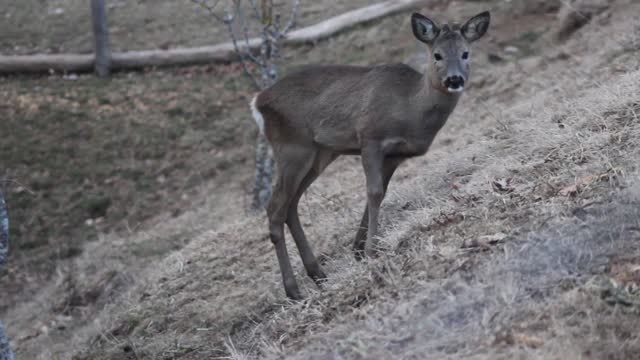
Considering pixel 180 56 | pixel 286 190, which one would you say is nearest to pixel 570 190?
pixel 286 190

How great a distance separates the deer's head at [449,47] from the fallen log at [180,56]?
39.1 ft

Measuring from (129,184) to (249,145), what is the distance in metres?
2.14

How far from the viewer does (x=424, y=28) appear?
263 inches

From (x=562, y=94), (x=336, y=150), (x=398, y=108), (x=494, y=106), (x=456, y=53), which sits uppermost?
(x=456, y=53)

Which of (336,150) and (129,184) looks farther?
(129,184)

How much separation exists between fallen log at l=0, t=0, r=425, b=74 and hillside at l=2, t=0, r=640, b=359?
5.76 metres

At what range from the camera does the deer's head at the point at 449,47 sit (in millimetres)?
6324

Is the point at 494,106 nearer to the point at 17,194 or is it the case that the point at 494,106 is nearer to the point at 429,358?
the point at 17,194

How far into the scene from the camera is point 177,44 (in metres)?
20.1

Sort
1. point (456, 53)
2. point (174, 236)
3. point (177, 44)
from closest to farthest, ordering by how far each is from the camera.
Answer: point (456, 53) < point (174, 236) < point (177, 44)

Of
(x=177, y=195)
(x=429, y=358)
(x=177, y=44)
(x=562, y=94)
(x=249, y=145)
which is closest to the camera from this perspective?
(x=429, y=358)

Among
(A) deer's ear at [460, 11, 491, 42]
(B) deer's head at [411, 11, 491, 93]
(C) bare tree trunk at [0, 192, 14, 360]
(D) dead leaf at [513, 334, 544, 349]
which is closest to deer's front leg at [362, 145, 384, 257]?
(B) deer's head at [411, 11, 491, 93]

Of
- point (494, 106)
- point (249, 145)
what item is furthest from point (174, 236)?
point (494, 106)

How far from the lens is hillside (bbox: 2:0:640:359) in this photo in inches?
177
